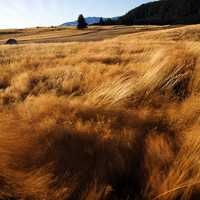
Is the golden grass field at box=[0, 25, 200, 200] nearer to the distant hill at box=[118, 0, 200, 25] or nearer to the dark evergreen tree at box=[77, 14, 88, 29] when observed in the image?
the dark evergreen tree at box=[77, 14, 88, 29]


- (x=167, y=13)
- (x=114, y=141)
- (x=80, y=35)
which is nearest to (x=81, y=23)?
(x=80, y=35)

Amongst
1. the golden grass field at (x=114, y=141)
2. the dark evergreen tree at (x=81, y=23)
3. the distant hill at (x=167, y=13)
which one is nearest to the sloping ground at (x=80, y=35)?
the dark evergreen tree at (x=81, y=23)

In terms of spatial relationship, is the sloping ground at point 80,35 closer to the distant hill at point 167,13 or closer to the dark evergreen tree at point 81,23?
the dark evergreen tree at point 81,23

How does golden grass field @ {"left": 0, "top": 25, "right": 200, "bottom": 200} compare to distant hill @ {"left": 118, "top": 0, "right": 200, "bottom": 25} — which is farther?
distant hill @ {"left": 118, "top": 0, "right": 200, "bottom": 25}

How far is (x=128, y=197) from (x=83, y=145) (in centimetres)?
94

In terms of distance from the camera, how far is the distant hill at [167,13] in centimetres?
8230

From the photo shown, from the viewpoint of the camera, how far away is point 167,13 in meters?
93.8

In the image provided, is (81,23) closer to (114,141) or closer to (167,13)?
(167,13)

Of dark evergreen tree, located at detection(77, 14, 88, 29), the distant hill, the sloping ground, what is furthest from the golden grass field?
the distant hill

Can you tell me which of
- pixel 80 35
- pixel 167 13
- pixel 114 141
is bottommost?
pixel 167 13

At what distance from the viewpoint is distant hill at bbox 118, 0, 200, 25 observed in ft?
270

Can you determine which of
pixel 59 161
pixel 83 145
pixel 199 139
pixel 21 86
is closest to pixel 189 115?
pixel 199 139

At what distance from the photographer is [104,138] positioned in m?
3.49

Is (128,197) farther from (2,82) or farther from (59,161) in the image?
(2,82)
